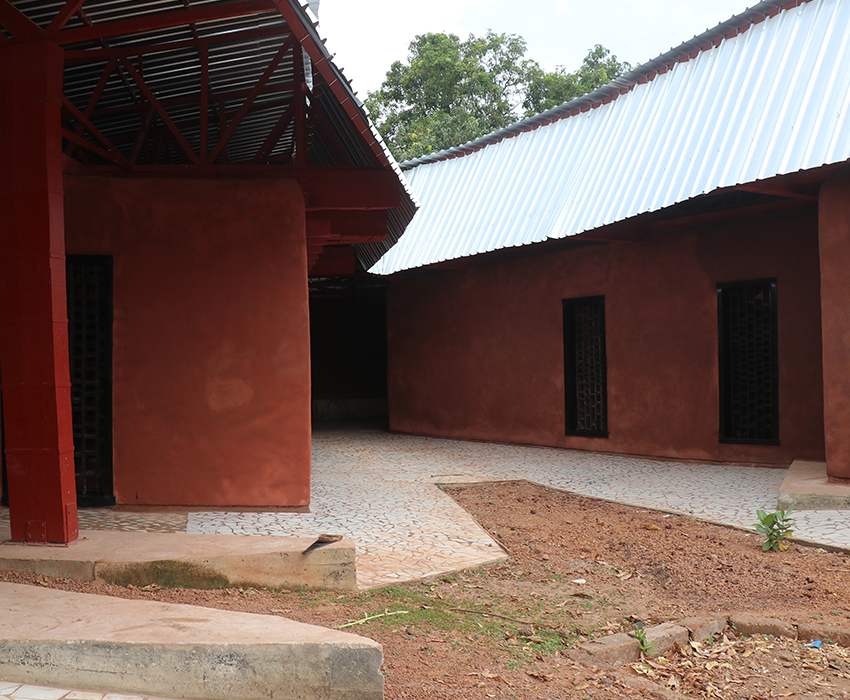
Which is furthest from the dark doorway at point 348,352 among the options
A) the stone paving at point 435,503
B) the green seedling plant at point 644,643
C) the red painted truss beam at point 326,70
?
the green seedling plant at point 644,643

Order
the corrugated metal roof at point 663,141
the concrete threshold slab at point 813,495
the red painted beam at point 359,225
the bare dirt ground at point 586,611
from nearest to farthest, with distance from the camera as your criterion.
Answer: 1. the bare dirt ground at point 586,611
2. the concrete threshold slab at point 813,495
3. the corrugated metal roof at point 663,141
4. the red painted beam at point 359,225

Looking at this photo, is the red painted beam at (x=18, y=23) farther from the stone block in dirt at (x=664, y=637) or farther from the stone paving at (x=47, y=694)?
the stone block in dirt at (x=664, y=637)

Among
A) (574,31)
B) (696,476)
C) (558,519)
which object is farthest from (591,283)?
(574,31)

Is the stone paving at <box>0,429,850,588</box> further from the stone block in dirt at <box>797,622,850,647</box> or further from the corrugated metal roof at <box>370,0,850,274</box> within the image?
the corrugated metal roof at <box>370,0,850,274</box>

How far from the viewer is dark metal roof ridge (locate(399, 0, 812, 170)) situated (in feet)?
32.1

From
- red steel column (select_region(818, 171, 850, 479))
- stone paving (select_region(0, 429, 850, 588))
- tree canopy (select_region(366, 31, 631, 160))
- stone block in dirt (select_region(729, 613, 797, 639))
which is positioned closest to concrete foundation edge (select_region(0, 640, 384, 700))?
stone paving (select_region(0, 429, 850, 588))

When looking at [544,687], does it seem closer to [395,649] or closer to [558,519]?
[395,649]

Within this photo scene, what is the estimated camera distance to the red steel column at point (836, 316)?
789 centimetres

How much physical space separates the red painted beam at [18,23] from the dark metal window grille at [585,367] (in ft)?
30.1

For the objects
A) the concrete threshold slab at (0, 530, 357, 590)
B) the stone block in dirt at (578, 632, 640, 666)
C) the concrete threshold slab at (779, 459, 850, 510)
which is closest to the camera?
the stone block in dirt at (578, 632, 640, 666)

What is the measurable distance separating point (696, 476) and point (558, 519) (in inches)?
120

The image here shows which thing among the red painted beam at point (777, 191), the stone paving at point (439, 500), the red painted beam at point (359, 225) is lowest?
the stone paving at point (439, 500)

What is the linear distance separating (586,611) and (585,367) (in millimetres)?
8256

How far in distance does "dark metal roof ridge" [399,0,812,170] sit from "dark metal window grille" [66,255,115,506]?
313 inches
